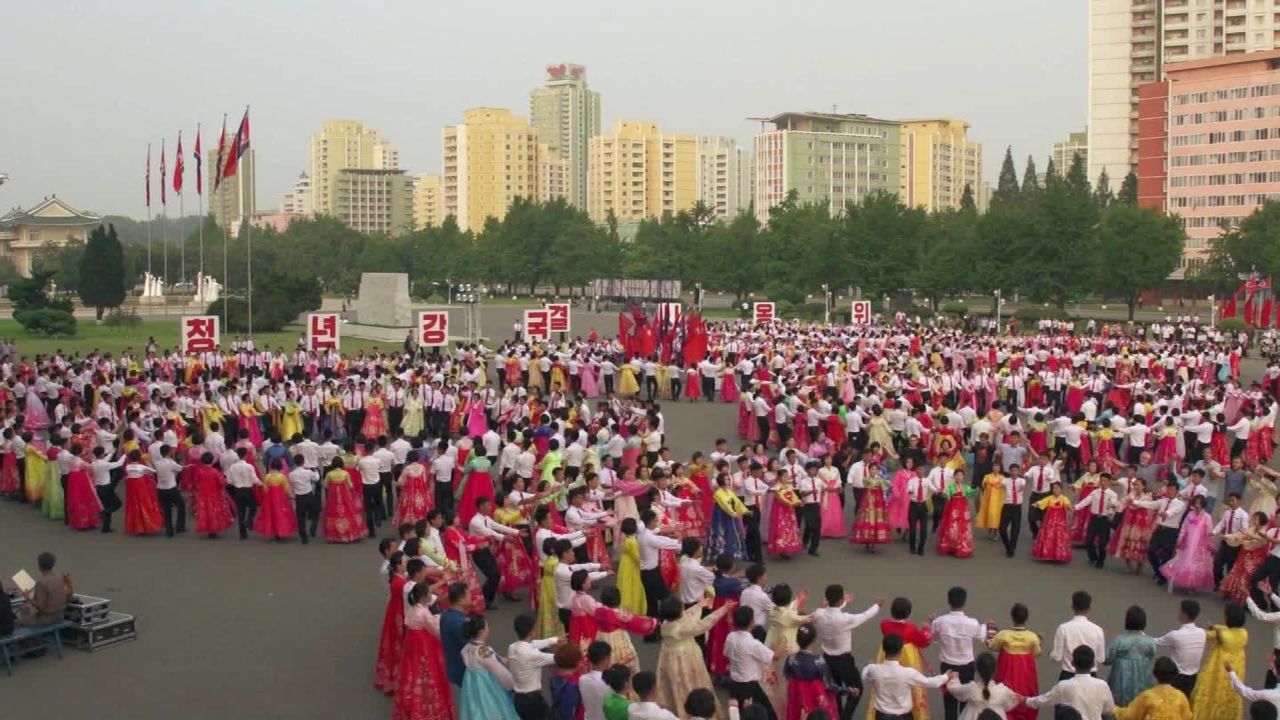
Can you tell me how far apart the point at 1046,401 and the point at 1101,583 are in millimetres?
12995

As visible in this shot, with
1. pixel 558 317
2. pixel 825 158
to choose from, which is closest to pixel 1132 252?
pixel 558 317

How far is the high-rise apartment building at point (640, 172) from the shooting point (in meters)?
168

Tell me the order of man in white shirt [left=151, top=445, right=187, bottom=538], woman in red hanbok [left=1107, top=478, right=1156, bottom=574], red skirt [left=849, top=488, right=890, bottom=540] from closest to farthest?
woman in red hanbok [left=1107, top=478, right=1156, bottom=574], red skirt [left=849, top=488, right=890, bottom=540], man in white shirt [left=151, top=445, right=187, bottom=538]

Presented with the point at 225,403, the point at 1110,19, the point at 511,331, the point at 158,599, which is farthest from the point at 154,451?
the point at 1110,19

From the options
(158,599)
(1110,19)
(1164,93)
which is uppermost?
(1110,19)

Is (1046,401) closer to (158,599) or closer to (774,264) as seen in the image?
(158,599)

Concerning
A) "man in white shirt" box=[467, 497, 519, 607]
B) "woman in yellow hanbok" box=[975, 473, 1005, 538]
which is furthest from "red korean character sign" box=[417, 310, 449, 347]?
"man in white shirt" box=[467, 497, 519, 607]

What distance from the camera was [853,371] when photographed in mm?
26406

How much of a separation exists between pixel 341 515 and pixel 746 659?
792cm

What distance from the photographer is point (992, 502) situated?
1502 cm

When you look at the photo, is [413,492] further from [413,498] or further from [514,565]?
[514,565]

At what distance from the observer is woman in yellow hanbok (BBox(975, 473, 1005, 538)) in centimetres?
1494

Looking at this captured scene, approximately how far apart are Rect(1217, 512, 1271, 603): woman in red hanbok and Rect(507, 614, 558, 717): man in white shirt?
707cm

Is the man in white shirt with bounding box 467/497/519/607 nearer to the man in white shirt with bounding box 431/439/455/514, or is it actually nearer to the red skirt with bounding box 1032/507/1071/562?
the man in white shirt with bounding box 431/439/455/514
